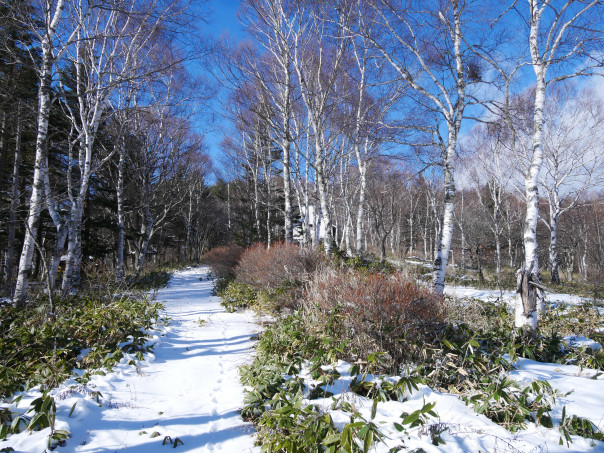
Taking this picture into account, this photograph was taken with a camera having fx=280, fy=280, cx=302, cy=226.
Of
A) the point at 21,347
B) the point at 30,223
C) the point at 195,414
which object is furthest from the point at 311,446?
the point at 30,223

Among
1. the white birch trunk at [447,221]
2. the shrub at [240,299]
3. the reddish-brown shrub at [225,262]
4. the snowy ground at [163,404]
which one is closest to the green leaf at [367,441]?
Answer: the snowy ground at [163,404]

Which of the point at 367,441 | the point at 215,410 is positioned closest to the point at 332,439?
the point at 367,441

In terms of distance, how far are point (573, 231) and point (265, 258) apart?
2513 cm

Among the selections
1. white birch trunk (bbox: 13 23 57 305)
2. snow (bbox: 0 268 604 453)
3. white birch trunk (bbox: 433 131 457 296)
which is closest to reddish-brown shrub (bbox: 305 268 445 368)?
snow (bbox: 0 268 604 453)

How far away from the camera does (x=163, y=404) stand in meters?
3.09

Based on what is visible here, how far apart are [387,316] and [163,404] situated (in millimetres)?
2758

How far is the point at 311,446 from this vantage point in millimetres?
2135

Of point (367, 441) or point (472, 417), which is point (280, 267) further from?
point (367, 441)

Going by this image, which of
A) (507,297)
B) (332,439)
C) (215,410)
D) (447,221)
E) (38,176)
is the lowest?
(215,410)

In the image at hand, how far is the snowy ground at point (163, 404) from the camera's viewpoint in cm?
243

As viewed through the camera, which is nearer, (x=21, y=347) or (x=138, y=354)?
(x=21, y=347)

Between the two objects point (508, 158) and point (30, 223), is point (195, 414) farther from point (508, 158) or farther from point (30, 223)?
point (508, 158)

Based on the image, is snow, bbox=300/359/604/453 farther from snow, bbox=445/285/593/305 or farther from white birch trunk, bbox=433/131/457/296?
snow, bbox=445/285/593/305

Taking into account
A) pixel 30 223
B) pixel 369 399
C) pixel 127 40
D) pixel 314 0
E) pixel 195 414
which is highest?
pixel 314 0
